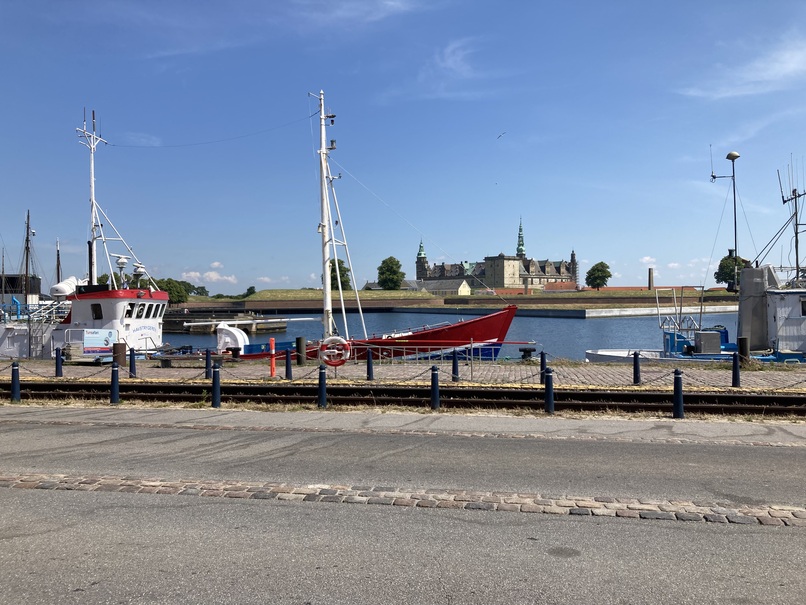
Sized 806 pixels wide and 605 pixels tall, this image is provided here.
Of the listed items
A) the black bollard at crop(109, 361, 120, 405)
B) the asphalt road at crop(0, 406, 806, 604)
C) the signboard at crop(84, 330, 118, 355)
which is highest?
the signboard at crop(84, 330, 118, 355)

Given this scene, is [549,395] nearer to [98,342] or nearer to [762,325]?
[762,325]

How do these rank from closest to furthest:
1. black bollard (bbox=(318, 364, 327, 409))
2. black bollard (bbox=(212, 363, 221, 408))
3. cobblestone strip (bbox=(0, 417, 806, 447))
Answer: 1. cobblestone strip (bbox=(0, 417, 806, 447))
2. black bollard (bbox=(318, 364, 327, 409))
3. black bollard (bbox=(212, 363, 221, 408))

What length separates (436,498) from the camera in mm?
7406

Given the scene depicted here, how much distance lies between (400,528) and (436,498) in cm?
105

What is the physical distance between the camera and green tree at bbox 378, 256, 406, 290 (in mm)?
177000

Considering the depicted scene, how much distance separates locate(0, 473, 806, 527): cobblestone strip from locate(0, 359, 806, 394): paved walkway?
34.4ft

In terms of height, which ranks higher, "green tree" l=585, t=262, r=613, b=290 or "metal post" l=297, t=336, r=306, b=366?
"green tree" l=585, t=262, r=613, b=290

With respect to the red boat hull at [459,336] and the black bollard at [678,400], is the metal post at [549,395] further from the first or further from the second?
the red boat hull at [459,336]

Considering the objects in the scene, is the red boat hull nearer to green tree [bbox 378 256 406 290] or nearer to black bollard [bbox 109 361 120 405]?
black bollard [bbox 109 361 120 405]

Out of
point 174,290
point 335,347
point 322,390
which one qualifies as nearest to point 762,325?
point 335,347

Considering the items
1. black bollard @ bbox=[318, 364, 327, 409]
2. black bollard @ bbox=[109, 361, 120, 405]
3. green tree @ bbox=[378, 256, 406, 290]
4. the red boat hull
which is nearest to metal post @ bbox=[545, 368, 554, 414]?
black bollard @ bbox=[318, 364, 327, 409]

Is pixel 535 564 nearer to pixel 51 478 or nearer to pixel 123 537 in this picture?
pixel 123 537

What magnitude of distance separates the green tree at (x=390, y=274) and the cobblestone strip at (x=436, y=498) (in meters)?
169

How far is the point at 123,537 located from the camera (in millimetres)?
6148
